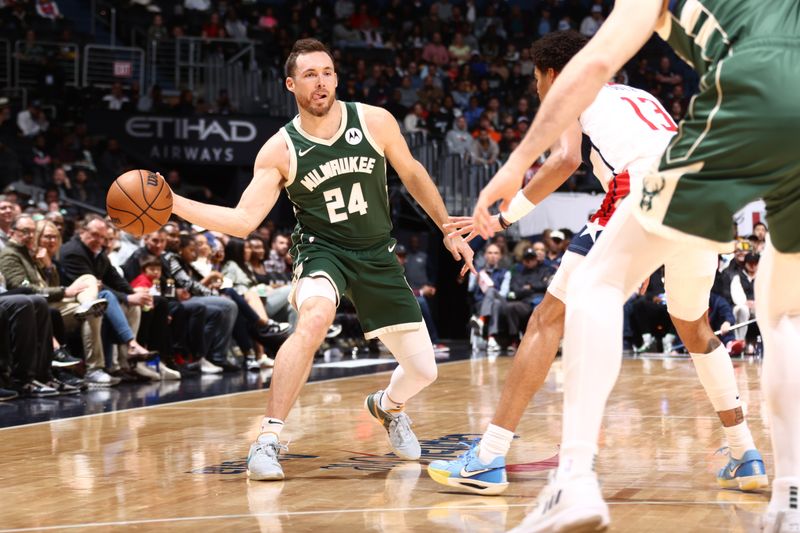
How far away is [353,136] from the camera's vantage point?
5.12 meters

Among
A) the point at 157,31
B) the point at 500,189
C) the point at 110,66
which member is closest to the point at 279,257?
the point at 110,66

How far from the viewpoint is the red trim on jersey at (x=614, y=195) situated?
4.41m

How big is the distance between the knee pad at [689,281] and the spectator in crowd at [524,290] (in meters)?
9.79

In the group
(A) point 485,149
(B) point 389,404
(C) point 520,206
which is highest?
(A) point 485,149

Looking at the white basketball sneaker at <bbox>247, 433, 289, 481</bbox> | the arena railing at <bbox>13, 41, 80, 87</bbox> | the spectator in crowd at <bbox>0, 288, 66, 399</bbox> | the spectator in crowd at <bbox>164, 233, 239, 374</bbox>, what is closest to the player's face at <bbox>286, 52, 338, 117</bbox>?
the white basketball sneaker at <bbox>247, 433, 289, 481</bbox>

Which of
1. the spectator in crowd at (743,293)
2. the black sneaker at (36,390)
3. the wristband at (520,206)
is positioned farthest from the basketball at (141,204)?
the spectator in crowd at (743,293)

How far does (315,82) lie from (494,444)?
6.41 ft

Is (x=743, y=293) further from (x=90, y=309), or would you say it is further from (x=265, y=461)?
(x=265, y=461)

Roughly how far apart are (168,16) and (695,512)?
17842mm

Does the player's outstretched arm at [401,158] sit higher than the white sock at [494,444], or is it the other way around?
the player's outstretched arm at [401,158]

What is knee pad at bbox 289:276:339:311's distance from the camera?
4832mm

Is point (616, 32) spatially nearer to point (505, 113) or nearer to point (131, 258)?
point (131, 258)

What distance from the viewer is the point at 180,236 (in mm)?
10586

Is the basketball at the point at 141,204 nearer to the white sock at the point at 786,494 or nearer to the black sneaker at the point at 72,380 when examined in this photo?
the white sock at the point at 786,494
